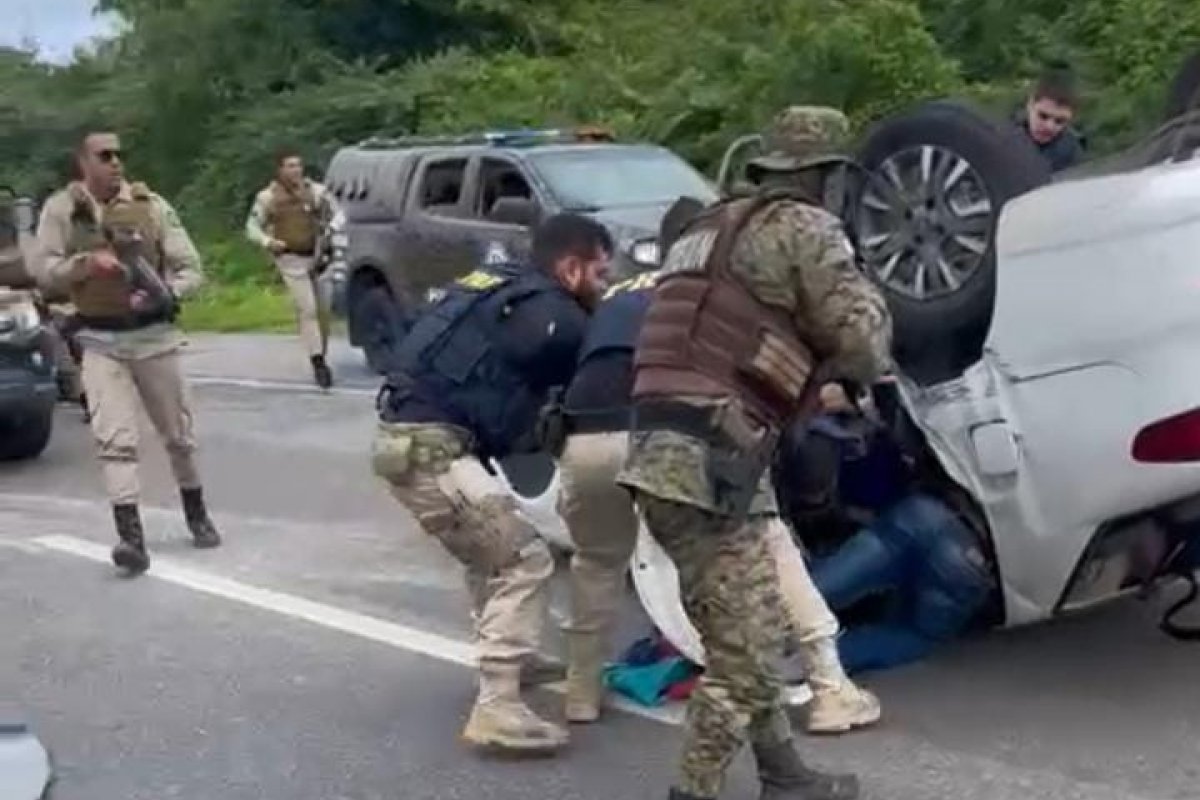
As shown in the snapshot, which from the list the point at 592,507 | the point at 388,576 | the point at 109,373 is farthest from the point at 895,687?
the point at 109,373

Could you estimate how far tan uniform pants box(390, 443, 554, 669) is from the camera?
20.0 ft

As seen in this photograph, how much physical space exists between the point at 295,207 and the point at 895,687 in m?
10.2

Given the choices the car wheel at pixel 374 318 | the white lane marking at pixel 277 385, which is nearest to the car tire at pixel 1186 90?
the white lane marking at pixel 277 385

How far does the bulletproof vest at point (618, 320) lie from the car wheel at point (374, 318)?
384 inches

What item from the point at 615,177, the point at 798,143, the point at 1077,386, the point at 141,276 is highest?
the point at 798,143

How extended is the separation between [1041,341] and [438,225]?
10522 mm

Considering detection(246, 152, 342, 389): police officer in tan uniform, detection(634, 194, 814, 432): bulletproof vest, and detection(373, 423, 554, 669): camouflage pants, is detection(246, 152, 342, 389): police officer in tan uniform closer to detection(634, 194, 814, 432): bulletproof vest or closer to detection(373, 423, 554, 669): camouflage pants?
detection(373, 423, 554, 669): camouflage pants

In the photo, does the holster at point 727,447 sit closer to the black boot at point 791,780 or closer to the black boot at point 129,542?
the black boot at point 791,780

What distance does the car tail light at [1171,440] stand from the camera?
559cm

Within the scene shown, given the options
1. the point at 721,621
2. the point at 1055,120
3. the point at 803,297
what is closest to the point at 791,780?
the point at 721,621

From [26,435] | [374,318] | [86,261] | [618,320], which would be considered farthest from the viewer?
[374,318]

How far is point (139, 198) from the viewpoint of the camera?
9164 mm

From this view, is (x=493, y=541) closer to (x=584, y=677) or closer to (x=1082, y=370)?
(x=584, y=677)

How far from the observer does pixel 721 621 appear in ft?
17.0
